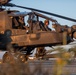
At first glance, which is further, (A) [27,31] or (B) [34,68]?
(A) [27,31]

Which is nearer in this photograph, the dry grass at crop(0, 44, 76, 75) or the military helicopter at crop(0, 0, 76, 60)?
the dry grass at crop(0, 44, 76, 75)

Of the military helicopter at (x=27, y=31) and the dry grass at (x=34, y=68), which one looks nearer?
the dry grass at (x=34, y=68)

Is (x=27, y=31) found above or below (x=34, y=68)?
below

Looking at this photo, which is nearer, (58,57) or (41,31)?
(58,57)

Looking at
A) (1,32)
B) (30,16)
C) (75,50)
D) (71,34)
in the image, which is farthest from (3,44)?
(75,50)

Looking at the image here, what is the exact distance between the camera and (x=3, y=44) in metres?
18.0

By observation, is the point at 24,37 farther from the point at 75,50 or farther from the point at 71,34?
the point at 75,50

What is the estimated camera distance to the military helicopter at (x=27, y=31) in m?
17.0

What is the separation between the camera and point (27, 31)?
1797cm

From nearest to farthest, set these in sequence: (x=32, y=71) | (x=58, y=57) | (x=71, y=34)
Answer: (x=58, y=57), (x=32, y=71), (x=71, y=34)

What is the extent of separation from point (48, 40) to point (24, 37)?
145 cm

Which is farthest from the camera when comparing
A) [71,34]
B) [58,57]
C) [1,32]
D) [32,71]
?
[1,32]

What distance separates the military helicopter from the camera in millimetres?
16984

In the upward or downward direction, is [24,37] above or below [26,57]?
above
